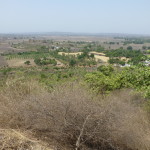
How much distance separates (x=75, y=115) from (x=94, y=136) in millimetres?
649

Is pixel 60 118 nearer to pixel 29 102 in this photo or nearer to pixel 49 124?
pixel 49 124

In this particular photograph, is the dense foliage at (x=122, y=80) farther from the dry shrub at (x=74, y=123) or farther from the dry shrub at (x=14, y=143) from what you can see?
the dry shrub at (x=14, y=143)

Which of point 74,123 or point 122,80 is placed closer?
point 74,123

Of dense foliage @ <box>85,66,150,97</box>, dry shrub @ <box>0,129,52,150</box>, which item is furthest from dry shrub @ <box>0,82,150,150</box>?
dense foliage @ <box>85,66,150,97</box>

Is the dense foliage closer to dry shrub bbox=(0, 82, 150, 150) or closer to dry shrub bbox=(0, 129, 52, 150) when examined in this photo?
dry shrub bbox=(0, 82, 150, 150)

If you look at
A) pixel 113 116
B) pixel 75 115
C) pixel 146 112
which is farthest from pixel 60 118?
pixel 146 112

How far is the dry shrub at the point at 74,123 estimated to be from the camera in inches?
173

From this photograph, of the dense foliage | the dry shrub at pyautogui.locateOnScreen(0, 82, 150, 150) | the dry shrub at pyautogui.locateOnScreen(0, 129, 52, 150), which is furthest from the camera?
the dense foliage

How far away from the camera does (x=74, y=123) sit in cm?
439

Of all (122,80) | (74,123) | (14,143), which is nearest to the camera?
(14,143)

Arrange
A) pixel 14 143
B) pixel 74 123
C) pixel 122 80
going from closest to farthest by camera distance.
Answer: pixel 14 143
pixel 74 123
pixel 122 80

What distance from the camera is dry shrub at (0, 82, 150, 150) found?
4.41 metres

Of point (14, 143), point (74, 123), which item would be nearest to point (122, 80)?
point (74, 123)

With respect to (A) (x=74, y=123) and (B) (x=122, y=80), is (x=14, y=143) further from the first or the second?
(B) (x=122, y=80)
